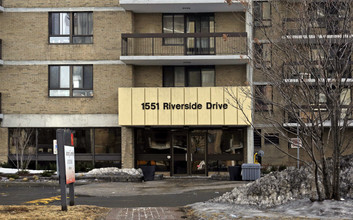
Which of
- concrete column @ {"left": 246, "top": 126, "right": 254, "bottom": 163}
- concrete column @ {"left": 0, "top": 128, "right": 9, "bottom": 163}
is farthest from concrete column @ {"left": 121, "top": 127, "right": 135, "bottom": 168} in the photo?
concrete column @ {"left": 0, "top": 128, "right": 9, "bottom": 163}

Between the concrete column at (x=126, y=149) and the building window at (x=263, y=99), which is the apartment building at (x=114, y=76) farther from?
the building window at (x=263, y=99)

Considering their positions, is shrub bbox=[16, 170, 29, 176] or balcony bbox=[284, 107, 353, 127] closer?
balcony bbox=[284, 107, 353, 127]

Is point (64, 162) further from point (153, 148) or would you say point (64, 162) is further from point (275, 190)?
point (153, 148)

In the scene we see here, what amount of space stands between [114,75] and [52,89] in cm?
372

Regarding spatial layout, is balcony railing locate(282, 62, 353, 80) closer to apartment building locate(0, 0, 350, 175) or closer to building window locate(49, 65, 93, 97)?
apartment building locate(0, 0, 350, 175)

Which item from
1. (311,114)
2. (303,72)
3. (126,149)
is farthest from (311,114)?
(126,149)

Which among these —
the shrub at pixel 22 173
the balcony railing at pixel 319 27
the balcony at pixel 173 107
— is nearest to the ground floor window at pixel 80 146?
the shrub at pixel 22 173

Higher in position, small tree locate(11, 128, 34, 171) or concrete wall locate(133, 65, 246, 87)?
concrete wall locate(133, 65, 246, 87)

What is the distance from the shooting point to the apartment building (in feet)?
104

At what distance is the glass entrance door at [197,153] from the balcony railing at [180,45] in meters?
4.97

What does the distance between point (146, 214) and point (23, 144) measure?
20665 millimetres

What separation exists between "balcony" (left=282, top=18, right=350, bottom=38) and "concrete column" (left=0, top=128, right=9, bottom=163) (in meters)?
22.8

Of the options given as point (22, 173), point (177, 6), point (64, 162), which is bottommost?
point (22, 173)

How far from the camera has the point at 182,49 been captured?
31984 mm
